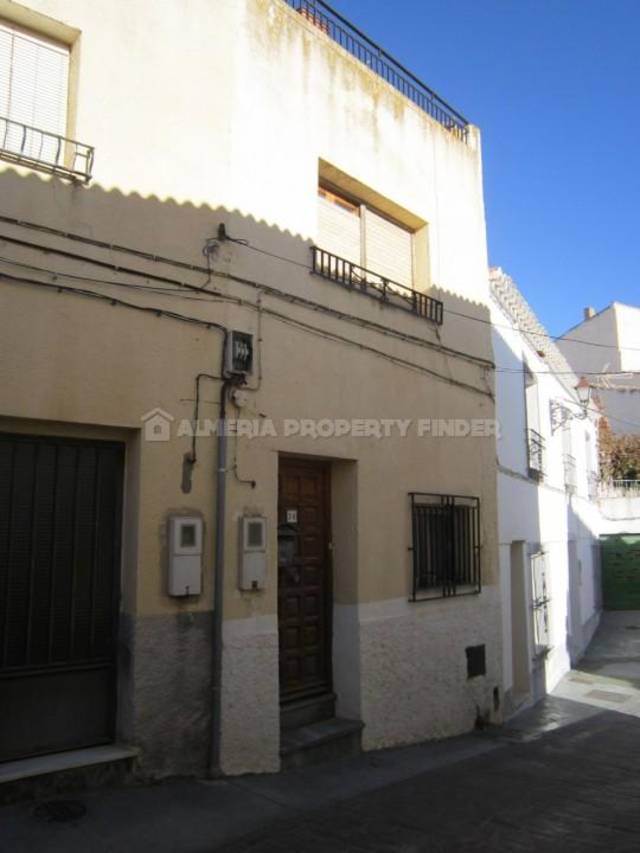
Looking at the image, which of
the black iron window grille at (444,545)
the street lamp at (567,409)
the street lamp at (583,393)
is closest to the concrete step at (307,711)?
the black iron window grille at (444,545)

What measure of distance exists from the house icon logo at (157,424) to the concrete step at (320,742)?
2.59m

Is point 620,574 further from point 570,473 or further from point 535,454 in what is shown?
point 535,454

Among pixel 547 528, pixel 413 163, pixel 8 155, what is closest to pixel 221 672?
pixel 8 155

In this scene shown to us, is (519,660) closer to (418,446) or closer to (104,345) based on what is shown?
(418,446)

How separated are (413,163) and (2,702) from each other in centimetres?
644

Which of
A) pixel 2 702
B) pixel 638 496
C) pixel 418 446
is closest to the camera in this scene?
pixel 2 702

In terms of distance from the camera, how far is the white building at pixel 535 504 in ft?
30.1

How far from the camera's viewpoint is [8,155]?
430cm

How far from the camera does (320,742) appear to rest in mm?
5609

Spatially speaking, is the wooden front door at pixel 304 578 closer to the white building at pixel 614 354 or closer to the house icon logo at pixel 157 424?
the house icon logo at pixel 157 424

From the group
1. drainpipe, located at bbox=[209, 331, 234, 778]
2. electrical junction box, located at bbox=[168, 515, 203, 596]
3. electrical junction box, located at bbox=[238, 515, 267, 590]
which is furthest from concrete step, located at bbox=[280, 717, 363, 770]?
electrical junction box, located at bbox=[168, 515, 203, 596]

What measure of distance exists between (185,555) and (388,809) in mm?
2189

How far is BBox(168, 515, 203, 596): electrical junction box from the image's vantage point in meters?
4.70

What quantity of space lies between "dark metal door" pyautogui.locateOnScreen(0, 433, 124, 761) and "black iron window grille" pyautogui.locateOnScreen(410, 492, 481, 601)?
316cm
